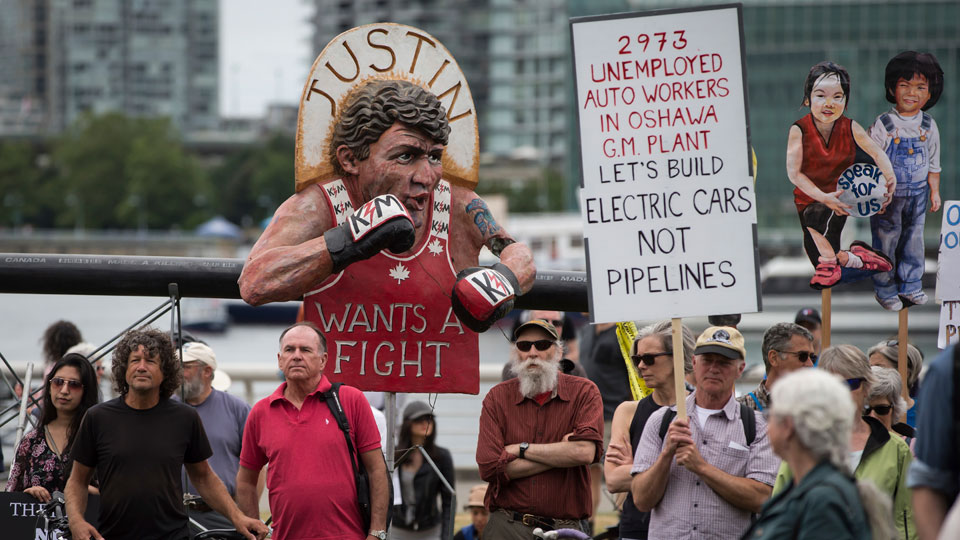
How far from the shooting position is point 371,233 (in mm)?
6641

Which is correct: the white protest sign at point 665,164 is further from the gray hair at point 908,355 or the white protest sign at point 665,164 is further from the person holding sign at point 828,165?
the gray hair at point 908,355

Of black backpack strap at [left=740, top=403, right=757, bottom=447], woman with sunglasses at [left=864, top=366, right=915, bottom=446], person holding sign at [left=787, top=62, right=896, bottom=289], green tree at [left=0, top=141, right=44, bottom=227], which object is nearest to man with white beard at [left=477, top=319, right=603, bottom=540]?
black backpack strap at [left=740, top=403, right=757, bottom=447]

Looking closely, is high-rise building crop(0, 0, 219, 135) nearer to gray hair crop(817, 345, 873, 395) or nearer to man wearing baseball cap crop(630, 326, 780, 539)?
man wearing baseball cap crop(630, 326, 780, 539)

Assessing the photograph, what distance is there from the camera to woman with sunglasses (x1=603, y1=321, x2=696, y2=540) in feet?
21.3

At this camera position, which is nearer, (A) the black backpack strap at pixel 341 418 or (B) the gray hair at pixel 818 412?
(B) the gray hair at pixel 818 412

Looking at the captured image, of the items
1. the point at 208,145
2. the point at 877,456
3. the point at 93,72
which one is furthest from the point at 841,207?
the point at 93,72

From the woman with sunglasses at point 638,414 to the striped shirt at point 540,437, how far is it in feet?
0.75

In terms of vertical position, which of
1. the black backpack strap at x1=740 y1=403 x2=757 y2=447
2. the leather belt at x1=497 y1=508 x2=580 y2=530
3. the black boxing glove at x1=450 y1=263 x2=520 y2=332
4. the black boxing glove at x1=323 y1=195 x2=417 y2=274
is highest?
the black boxing glove at x1=323 y1=195 x2=417 y2=274

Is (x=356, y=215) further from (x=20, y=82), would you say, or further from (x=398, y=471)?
(x=20, y=82)

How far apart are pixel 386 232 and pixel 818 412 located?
287 centimetres

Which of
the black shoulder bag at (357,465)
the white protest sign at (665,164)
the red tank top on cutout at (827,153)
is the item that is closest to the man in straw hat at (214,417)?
the black shoulder bag at (357,465)

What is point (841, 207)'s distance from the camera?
761cm

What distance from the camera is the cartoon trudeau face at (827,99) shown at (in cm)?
753

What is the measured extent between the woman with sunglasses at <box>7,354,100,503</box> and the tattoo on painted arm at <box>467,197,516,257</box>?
218 cm
